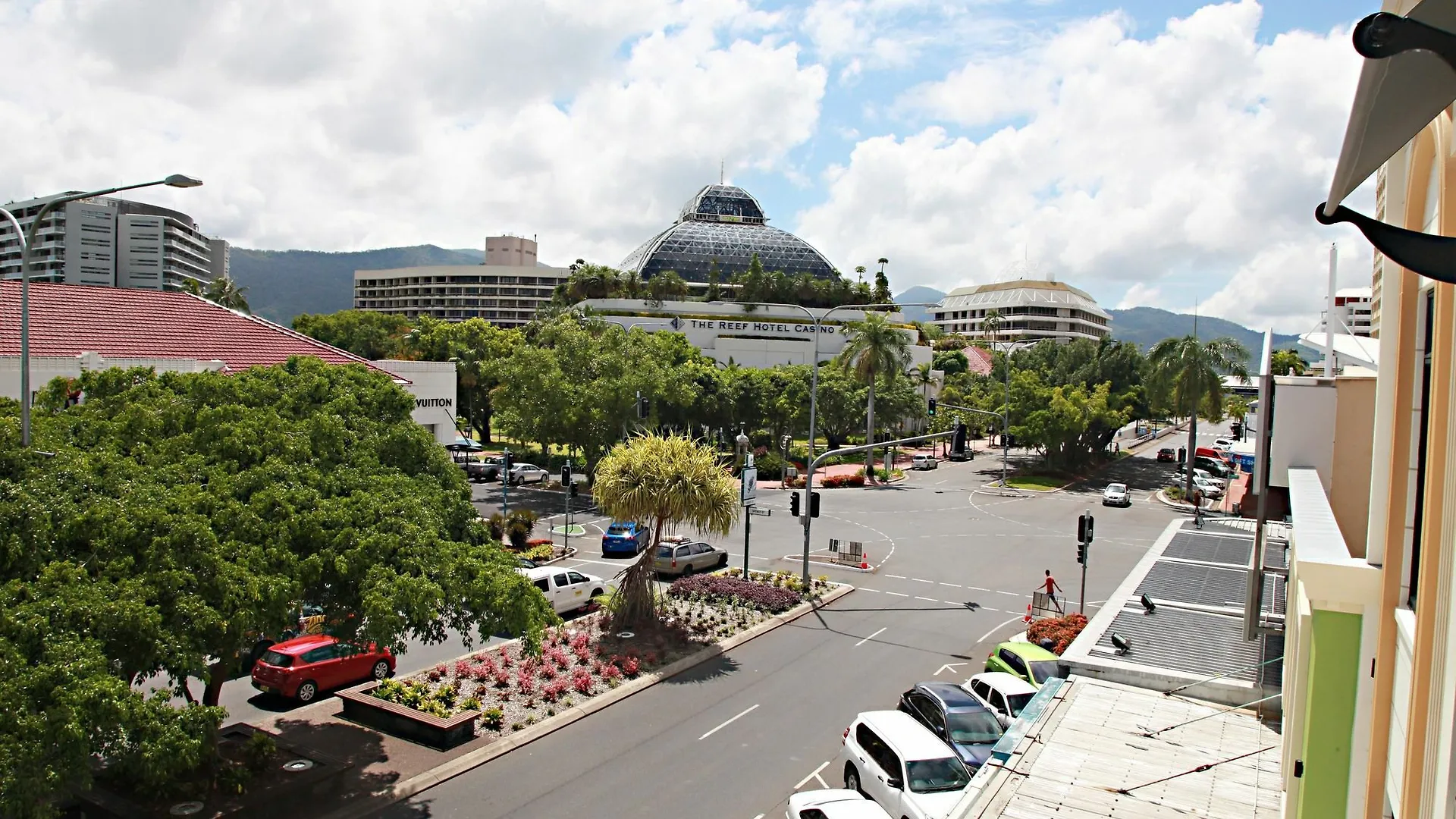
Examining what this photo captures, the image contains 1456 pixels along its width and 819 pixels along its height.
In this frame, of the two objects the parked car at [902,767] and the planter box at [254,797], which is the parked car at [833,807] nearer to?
the parked car at [902,767]

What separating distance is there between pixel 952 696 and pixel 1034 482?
44.6 m

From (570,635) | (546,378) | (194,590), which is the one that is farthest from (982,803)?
(546,378)

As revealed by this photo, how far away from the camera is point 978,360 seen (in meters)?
111

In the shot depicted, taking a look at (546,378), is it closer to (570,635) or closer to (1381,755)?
(570,635)

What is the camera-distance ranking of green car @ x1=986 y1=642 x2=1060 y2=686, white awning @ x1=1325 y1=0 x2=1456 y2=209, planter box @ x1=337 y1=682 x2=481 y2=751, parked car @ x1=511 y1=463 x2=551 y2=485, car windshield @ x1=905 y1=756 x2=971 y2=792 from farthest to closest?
parked car @ x1=511 y1=463 x2=551 y2=485 → green car @ x1=986 y1=642 x2=1060 y2=686 → planter box @ x1=337 y1=682 x2=481 y2=751 → car windshield @ x1=905 y1=756 x2=971 y2=792 → white awning @ x1=1325 y1=0 x2=1456 y2=209

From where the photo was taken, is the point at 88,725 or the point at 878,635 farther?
the point at 878,635

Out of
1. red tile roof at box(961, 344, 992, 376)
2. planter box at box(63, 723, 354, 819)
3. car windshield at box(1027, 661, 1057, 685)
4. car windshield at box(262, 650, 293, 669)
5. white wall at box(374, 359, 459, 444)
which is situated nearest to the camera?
planter box at box(63, 723, 354, 819)

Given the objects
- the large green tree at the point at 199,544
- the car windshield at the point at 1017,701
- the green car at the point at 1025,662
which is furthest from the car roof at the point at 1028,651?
the large green tree at the point at 199,544

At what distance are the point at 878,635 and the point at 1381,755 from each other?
16881 millimetres

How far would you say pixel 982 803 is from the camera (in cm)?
1249

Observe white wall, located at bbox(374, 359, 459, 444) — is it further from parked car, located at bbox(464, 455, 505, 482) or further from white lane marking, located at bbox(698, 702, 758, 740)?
white lane marking, located at bbox(698, 702, 758, 740)

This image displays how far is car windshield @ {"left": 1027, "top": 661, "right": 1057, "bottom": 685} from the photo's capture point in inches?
739

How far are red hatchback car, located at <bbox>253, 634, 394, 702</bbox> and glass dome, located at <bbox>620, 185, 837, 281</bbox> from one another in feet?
329

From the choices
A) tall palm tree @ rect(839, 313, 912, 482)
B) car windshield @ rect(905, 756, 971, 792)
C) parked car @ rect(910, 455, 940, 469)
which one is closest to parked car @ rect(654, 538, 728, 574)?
car windshield @ rect(905, 756, 971, 792)
